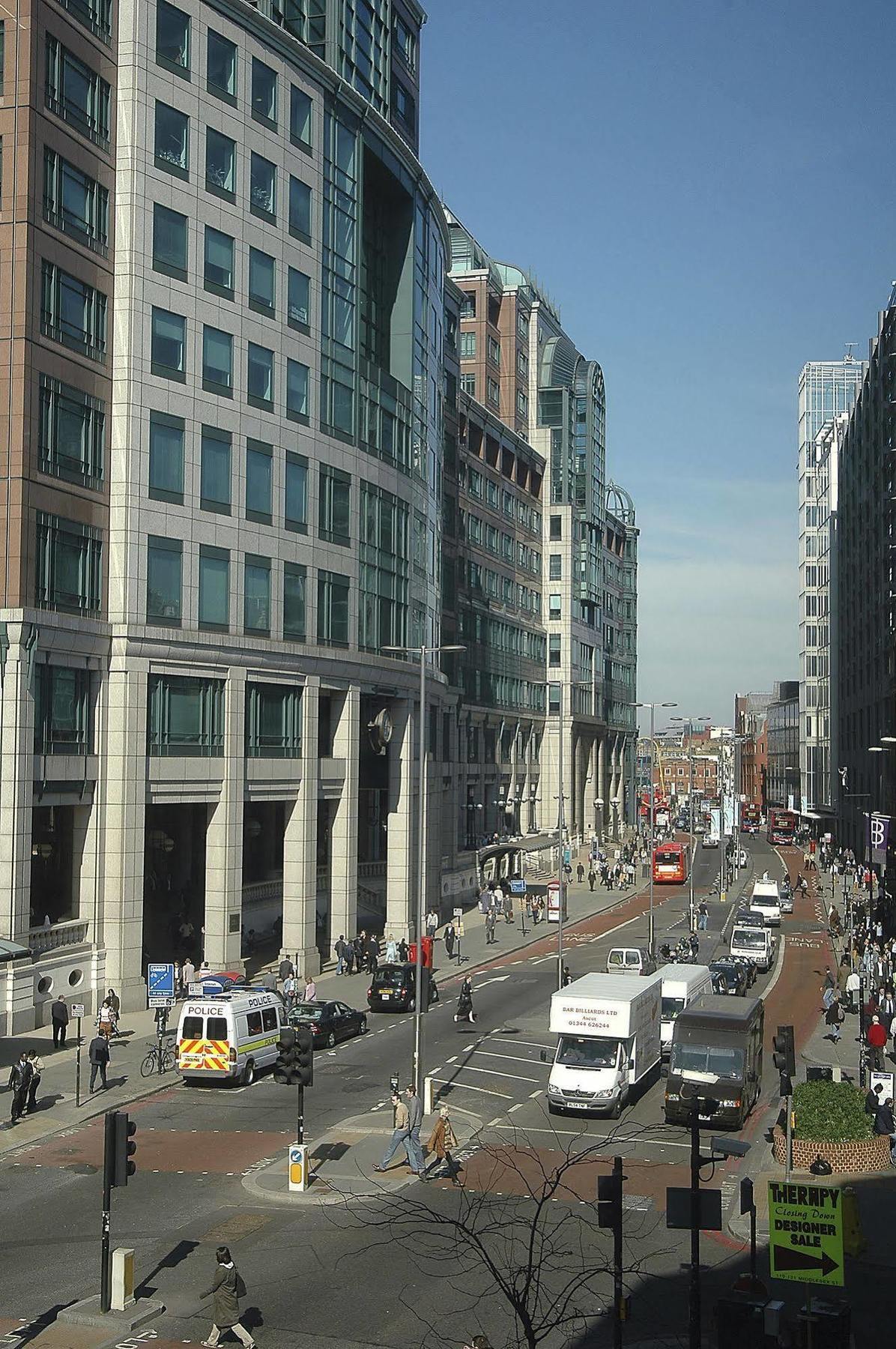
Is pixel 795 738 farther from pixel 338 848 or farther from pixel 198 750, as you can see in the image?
pixel 198 750

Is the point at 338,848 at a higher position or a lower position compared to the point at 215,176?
lower

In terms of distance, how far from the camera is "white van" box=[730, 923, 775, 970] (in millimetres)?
66938

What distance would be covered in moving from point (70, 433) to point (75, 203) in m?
7.83

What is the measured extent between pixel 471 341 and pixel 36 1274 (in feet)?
368

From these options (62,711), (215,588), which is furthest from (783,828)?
(62,711)

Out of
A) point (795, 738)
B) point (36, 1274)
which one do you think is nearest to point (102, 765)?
point (36, 1274)

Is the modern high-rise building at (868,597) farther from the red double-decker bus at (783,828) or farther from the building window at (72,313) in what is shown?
the building window at (72,313)

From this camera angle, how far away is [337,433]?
212ft

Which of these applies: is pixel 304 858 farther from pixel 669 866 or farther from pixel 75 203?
pixel 669 866

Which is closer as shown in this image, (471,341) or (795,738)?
(471,341)

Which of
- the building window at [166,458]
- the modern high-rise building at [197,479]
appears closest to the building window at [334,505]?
the modern high-rise building at [197,479]

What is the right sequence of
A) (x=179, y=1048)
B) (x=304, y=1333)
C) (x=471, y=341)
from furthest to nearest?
(x=471, y=341)
(x=179, y=1048)
(x=304, y=1333)

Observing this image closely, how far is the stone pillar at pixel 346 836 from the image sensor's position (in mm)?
65312

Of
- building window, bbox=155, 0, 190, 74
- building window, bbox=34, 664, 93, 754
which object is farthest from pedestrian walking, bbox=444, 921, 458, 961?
building window, bbox=155, 0, 190, 74
